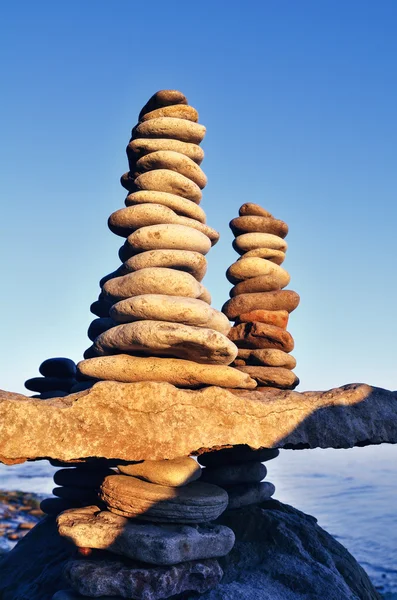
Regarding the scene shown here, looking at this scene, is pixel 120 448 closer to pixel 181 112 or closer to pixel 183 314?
pixel 183 314

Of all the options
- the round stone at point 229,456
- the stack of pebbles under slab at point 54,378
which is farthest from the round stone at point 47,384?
the round stone at point 229,456

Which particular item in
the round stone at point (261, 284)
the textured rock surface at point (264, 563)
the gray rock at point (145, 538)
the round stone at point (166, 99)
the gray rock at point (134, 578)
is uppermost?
the round stone at point (166, 99)

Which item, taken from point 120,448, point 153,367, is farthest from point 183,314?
point 120,448

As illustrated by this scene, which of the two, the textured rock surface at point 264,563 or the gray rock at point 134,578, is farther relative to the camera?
the textured rock surface at point 264,563

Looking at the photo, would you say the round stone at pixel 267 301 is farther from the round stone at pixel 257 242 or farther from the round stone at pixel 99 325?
the round stone at pixel 99 325

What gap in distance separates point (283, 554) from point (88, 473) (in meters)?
3.02

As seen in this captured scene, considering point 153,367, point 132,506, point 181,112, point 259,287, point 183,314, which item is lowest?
point 132,506

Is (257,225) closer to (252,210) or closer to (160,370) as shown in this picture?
(252,210)

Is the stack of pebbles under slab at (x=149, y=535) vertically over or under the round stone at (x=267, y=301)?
under

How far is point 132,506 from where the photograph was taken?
20.6 feet

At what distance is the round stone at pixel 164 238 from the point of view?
758 centimetres

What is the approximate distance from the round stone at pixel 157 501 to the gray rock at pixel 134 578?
494mm

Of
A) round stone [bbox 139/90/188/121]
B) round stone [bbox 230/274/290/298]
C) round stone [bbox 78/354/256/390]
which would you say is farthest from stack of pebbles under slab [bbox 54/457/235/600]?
round stone [bbox 139/90/188/121]

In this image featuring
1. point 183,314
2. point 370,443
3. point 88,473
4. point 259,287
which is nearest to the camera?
point 183,314
